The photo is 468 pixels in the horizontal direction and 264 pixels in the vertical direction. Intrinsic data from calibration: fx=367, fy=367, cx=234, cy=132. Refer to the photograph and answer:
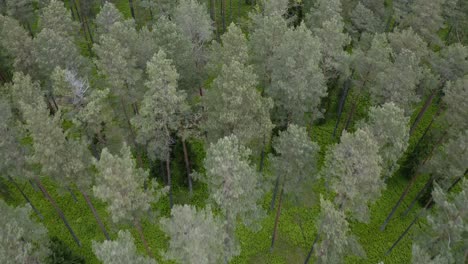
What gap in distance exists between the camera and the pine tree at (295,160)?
23297mm

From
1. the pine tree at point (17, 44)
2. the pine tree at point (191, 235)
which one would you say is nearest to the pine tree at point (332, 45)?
the pine tree at point (191, 235)

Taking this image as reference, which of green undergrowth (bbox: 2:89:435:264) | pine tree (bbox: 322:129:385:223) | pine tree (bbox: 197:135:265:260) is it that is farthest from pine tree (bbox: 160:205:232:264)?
green undergrowth (bbox: 2:89:435:264)

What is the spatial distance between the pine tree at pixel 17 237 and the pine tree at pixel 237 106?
13.2 m

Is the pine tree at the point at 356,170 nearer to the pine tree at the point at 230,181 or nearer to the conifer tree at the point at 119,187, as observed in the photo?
the pine tree at the point at 230,181

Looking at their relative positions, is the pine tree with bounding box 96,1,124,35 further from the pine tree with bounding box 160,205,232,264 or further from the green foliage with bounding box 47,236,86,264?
the pine tree with bounding box 160,205,232,264

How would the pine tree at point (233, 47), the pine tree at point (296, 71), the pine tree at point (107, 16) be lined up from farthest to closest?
the pine tree at point (107, 16), the pine tree at point (233, 47), the pine tree at point (296, 71)

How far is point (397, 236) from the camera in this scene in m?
33.4

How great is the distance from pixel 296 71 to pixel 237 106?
18.2 feet

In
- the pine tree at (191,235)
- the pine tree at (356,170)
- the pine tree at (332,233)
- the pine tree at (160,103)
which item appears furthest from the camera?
the pine tree at (160,103)

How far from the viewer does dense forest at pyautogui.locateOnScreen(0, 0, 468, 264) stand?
2103cm

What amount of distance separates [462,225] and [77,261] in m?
26.6

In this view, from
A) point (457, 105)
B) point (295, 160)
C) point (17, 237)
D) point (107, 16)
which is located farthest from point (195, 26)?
point (457, 105)

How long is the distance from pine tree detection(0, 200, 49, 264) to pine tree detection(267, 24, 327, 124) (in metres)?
19.1

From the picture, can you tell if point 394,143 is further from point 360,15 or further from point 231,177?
point 360,15
